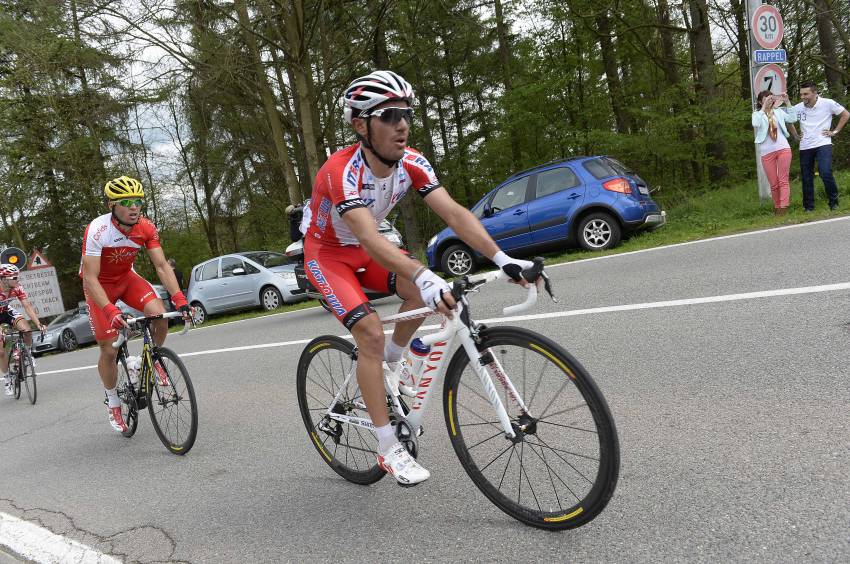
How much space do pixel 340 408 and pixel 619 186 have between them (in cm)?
842

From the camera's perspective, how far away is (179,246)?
35156mm

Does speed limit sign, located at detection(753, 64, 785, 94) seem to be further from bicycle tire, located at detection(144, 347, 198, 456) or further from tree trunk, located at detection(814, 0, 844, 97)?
bicycle tire, located at detection(144, 347, 198, 456)

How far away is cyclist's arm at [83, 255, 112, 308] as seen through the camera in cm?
481

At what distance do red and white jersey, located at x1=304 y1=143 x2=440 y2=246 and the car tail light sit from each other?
8.18m

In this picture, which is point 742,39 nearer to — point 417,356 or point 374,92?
point 374,92

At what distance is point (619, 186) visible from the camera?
10.6m

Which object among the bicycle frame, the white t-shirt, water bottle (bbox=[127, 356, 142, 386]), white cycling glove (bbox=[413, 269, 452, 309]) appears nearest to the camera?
white cycling glove (bbox=[413, 269, 452, 309])

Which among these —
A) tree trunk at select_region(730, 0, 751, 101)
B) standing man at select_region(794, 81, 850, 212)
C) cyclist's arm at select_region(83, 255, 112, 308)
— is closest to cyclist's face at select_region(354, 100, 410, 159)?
cyclist's arm at select_region(83, 255, 112, 308)

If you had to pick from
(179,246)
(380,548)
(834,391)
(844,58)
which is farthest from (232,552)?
(179,246)

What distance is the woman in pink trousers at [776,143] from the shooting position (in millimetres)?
9750

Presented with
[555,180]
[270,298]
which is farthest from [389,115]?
[270,298]

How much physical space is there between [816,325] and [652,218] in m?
6.75

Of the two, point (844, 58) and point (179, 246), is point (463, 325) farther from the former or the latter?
point (179, 246)

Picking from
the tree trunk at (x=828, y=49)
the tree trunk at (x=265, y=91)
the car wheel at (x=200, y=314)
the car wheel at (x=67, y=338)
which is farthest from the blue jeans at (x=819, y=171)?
the car wheel at (x=67, y=338)
